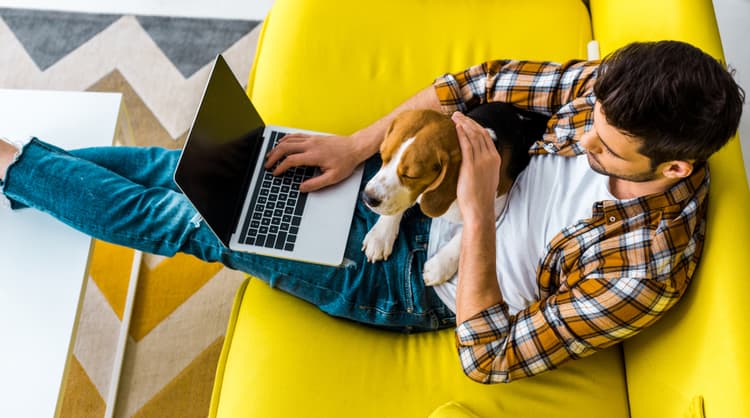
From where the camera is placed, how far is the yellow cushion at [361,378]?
4.55 ft

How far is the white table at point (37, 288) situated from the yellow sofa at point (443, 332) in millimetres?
403

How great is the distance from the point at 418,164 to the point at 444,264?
11.0 inches

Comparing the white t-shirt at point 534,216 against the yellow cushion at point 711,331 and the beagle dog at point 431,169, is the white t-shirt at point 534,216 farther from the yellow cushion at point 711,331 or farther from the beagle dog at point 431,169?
the yellow cushion at point 711,331

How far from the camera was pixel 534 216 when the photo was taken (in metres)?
1.41

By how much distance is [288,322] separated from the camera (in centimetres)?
151

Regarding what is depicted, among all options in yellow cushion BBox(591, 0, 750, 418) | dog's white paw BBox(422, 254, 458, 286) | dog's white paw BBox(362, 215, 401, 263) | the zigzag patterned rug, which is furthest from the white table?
yellow cushion BBox(591, 0, 750, 418)

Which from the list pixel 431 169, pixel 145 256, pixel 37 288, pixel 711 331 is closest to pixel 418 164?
pixel 431 169

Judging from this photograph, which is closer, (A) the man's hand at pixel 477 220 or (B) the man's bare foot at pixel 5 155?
(A) the man's hand at pixel 477 220

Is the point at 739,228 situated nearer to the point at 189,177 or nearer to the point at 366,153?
the point at 366,153

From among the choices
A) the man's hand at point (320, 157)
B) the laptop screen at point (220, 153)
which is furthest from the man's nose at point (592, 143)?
the laptop screen at point (220, 153)

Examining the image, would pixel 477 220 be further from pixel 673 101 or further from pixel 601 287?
pixel 673 101

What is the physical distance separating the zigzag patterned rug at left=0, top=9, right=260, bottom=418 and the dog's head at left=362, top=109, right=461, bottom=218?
38.5 inches

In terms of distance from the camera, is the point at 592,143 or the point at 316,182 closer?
the point at 592,143

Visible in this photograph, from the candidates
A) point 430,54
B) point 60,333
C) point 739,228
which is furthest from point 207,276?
point 739,228
